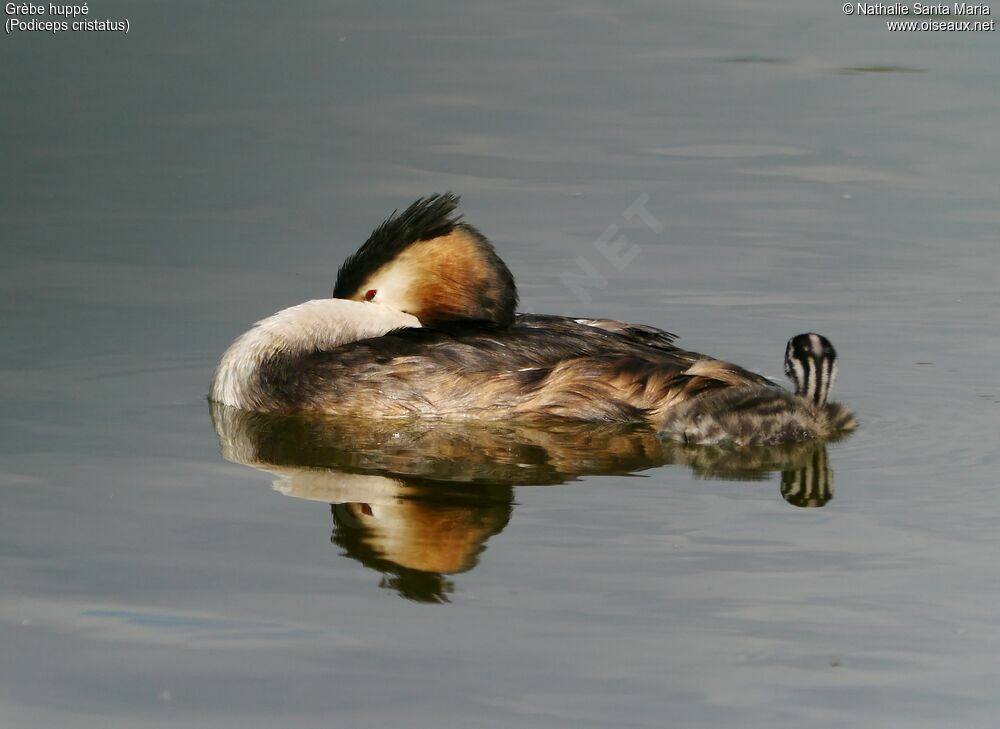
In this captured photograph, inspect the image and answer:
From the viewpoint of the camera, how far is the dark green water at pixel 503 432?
19.0 feet

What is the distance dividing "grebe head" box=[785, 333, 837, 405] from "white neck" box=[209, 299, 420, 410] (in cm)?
195

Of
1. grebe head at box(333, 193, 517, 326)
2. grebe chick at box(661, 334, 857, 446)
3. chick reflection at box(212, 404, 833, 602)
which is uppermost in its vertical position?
grebe head at box(333, 193, 517, 326)

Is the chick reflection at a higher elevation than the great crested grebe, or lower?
lower

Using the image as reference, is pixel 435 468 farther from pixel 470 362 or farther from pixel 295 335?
pixel 295 335

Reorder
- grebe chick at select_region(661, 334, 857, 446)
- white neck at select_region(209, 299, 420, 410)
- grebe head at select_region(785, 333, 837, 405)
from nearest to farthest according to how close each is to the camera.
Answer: grebe chick at select_region(661, 334, 857, 446) < grebe head at select_region(785, 333, 837, 405) < white neck at select_region(209, 299, 420, 410)

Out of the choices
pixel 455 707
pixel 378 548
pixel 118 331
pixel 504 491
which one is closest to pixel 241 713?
pixel 455 707

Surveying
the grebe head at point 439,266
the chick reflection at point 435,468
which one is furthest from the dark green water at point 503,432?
the grebe head at point 439,266

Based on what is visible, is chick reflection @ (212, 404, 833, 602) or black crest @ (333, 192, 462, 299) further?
black crest @ (333, 192, 462, 299)

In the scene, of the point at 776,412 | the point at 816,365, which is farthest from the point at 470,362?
the point at 816,365

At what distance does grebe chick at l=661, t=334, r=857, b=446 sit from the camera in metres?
8.45

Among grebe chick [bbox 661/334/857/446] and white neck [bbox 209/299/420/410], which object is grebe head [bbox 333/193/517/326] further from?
grebe chick [bbox 661/334/857/446]

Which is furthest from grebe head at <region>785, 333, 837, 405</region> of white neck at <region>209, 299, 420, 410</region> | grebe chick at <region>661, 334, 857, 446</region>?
white neck at <region>209, 299, 420, 410</region>

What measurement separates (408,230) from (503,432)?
1149 millimetres

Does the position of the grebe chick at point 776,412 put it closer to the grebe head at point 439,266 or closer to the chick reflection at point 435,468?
the chick reflection at point 435,468
